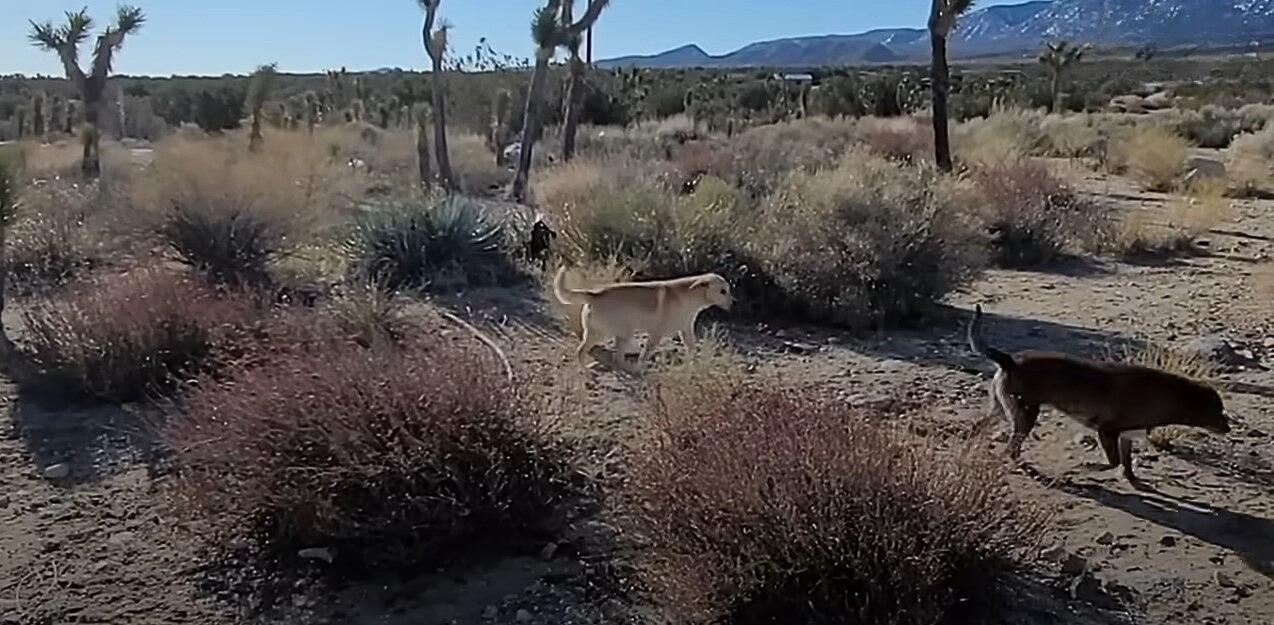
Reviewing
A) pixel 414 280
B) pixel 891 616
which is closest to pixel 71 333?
pixel 414 280

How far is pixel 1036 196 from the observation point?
15.8m

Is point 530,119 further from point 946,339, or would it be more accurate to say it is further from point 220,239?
point 946,339

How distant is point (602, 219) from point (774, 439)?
747cm

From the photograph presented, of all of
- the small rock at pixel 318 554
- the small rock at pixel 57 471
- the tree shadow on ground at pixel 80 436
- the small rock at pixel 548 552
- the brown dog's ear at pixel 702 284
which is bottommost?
the small rock at pixel 548 552

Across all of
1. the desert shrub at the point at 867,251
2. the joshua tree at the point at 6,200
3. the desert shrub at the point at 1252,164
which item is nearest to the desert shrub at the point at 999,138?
the desert shrub at the point at 1252,164

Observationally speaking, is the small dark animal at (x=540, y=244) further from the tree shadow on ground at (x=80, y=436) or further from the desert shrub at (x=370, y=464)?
the desert shrub at (x=370, y=464)

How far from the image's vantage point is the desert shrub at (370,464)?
5.73 m

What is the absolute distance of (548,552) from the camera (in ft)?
19.2

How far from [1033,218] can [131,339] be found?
10028 millimetres

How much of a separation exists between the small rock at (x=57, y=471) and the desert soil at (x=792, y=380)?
30 millimetres

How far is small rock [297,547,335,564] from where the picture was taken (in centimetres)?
575

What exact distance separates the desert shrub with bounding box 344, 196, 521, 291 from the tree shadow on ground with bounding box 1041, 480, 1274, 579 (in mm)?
6889

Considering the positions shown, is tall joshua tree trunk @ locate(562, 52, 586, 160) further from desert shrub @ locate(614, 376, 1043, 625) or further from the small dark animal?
desert shrub @ locate(614, 376, 1043, 625)

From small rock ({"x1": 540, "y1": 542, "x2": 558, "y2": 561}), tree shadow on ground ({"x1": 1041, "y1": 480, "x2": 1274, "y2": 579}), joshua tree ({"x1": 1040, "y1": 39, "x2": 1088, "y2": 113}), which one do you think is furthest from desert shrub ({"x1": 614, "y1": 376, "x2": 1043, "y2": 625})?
joshua tree ({"x1": 1040, "y1": 39, "x2": 1088, "y2": 113})
